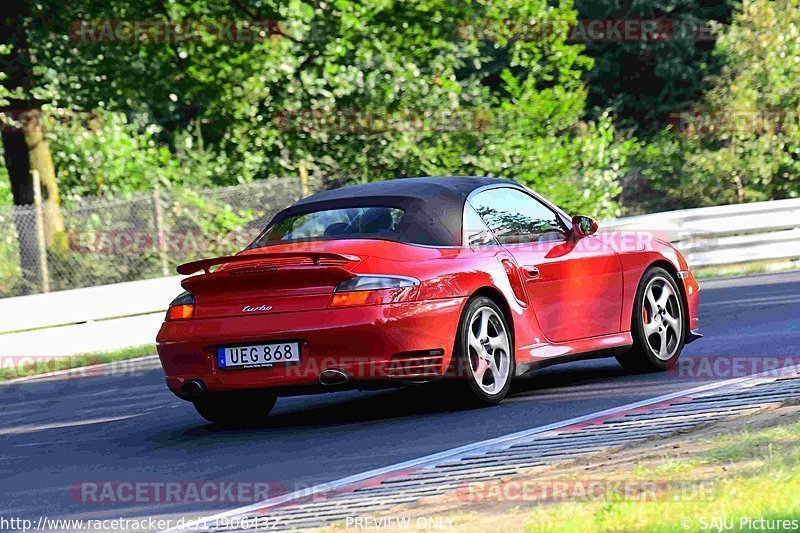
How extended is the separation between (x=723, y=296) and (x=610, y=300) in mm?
7248

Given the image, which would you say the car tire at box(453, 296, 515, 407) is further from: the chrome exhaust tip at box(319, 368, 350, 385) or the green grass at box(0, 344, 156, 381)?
the green grass at box(0, 344, 156, 381)

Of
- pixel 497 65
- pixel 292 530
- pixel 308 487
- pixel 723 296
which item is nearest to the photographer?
pixel 292 530

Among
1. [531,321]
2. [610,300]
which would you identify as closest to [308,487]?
[531,321]

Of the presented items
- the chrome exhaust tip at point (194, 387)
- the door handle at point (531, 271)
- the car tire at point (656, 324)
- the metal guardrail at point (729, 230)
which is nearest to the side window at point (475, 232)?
the door handle at point (531, 271)

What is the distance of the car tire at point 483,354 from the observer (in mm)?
8984

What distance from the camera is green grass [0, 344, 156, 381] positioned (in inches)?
590

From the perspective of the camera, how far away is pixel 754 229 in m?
22.0

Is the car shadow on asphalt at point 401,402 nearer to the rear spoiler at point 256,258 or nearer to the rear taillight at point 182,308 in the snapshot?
the rear taillight at point 182,308

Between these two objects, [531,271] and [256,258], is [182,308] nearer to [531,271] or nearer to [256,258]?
[256,258]

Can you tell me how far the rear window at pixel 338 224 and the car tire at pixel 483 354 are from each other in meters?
0.74

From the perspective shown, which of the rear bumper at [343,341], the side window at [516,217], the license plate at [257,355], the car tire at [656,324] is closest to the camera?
the rear bumper at [343,341]

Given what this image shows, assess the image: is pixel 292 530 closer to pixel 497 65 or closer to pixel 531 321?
pixel 531 321

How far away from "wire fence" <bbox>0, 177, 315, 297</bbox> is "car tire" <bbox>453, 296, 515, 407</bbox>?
496 inches

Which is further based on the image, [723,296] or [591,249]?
[723,296]
